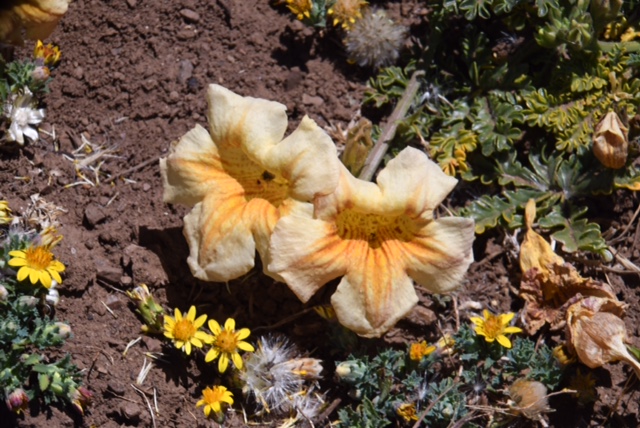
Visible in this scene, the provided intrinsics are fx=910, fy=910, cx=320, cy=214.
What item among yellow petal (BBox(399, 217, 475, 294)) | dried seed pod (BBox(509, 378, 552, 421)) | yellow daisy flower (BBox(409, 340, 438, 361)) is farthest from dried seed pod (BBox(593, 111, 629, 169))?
yellow daisy flower (BBox(409, 340, 438, 361))

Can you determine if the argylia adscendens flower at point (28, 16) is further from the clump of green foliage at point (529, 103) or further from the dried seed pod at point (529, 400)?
the dried seed pod at point (529, 400)

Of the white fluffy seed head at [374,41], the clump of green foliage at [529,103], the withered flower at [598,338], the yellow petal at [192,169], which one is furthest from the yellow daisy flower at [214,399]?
the white fluffy seed head at [374,41]

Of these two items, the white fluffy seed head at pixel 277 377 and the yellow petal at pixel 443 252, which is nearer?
the yellow petal at pixel 443 252

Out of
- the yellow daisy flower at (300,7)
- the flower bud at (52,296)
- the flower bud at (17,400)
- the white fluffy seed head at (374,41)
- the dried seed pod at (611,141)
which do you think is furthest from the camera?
the white fluffy seed head at (374,41)

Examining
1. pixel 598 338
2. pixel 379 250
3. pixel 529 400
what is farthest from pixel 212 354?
pixel 598 338

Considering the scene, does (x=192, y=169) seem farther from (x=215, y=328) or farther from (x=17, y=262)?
(x=17, y=262)

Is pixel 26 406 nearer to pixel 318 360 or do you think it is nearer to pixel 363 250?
pixel 318 360

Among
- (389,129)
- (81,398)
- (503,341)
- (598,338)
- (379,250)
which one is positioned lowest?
(81,398)
